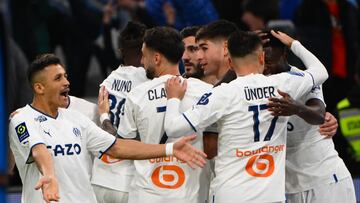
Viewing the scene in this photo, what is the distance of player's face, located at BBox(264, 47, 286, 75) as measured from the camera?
31.5 feet

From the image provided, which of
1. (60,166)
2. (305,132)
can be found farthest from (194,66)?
(60,166)

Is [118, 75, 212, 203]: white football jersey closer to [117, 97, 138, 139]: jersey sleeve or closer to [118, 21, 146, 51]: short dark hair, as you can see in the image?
[117, 97, 138, 139]: jersey sleeve

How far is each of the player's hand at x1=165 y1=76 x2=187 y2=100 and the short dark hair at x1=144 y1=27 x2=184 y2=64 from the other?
0.25m

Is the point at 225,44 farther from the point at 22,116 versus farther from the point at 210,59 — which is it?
the point at 22,116

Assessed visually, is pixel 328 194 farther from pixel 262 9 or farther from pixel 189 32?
pixel 262 9

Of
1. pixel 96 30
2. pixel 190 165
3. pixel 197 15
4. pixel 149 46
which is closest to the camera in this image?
pixel 190 165

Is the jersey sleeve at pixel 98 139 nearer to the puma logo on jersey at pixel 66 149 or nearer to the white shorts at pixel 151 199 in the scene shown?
the puma logo on jersey at pixel 66 149

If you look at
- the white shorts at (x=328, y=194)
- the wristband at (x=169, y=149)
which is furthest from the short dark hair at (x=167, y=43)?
the white shorts at (x=328, y=194)

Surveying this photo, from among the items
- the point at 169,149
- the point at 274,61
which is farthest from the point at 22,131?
the point at 274,61

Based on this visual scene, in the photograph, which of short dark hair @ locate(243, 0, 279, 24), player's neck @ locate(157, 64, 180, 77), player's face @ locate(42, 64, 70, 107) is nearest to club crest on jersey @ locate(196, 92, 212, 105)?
player's neck @ locate(157, 64, 180, 77)

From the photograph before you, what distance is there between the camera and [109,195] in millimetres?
10031

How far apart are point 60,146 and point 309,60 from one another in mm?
2102

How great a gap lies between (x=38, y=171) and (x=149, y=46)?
136 centimetres

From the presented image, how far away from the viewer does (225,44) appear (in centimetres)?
974
